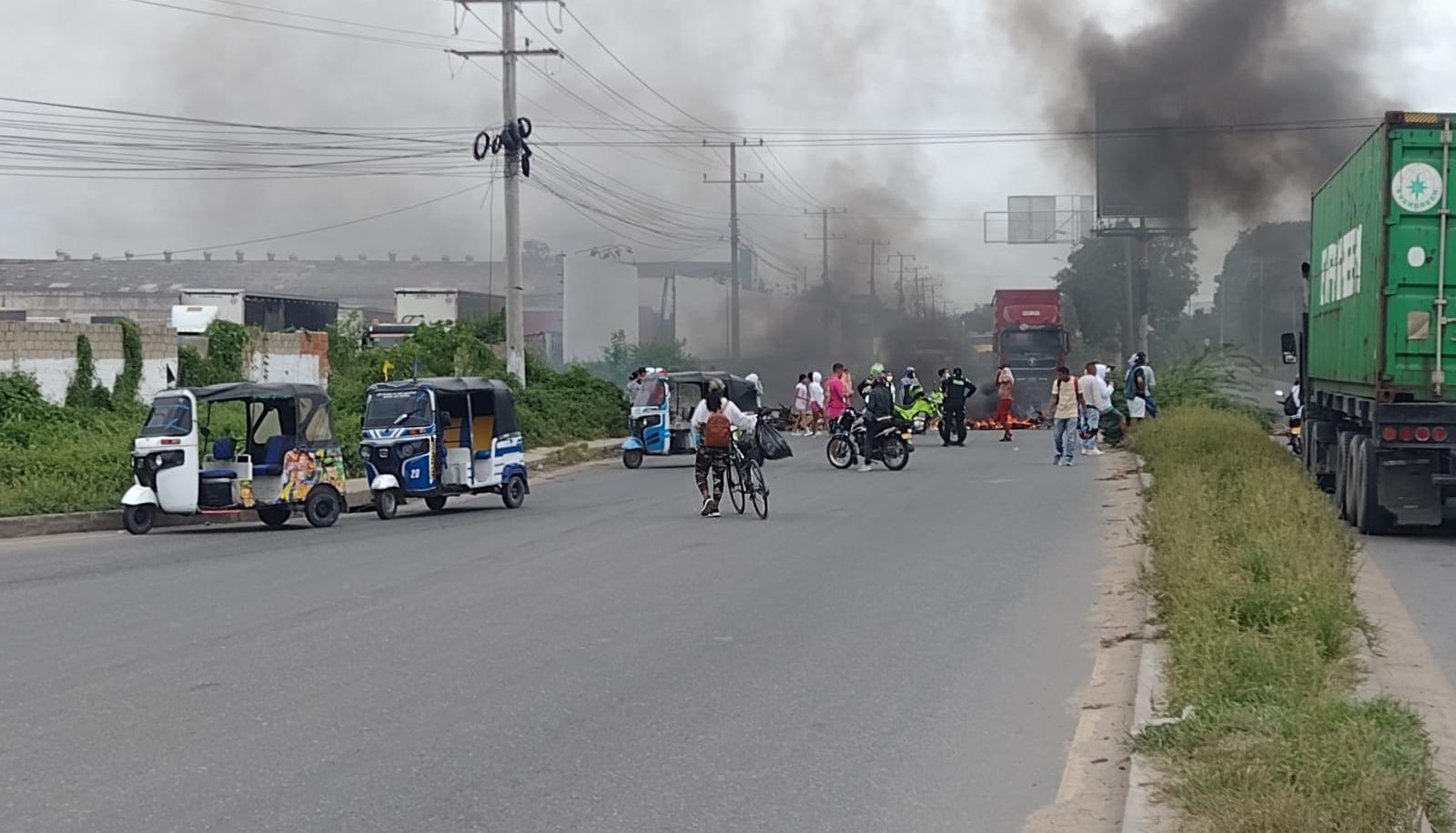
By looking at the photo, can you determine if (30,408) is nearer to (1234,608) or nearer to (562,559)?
(562,559)

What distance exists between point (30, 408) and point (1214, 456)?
1718cm

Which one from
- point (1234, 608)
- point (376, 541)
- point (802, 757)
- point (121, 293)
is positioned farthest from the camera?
point (121, 293)

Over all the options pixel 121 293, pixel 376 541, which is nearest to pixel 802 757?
pixel 376 541

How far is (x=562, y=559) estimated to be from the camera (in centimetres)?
1489

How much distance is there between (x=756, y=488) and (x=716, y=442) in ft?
2.35

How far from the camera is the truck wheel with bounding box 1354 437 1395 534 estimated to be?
16500 millimetres

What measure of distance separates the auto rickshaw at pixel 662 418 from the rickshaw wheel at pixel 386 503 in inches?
385

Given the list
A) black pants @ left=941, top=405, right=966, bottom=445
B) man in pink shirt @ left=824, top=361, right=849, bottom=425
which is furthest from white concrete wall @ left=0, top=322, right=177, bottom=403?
black pants @ left=941, top=405, right=966, bottom=445

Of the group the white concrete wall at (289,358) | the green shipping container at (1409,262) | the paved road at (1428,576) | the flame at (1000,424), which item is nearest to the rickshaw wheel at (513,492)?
the paved road at (1428,576)

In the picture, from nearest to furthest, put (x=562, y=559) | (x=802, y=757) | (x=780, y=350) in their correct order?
(x=802, y=757) → (x=562, y=559) → (x=780, y=350)

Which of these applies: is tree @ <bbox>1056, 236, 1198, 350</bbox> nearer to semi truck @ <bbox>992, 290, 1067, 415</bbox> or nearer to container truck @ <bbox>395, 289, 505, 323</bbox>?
semi truck @ <bbox>992, 290, 1067, 415</bbox>

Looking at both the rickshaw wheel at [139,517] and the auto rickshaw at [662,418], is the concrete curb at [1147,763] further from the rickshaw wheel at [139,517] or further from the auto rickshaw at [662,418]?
the auto rickshaw at [662,418]

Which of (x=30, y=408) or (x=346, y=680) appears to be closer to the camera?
(x=346, y=680)

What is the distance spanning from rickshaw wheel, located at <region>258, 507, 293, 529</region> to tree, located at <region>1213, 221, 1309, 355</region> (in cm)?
2702
